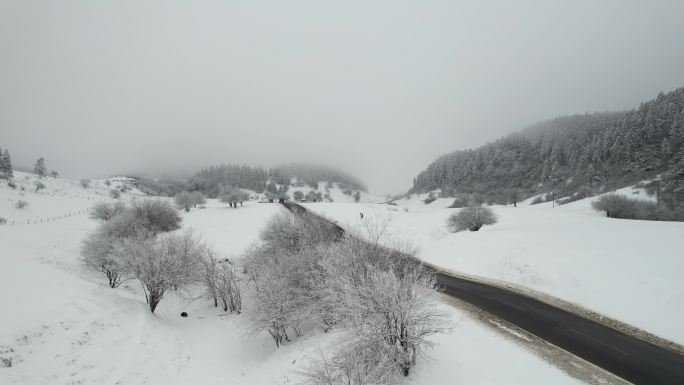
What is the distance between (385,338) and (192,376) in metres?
13.8

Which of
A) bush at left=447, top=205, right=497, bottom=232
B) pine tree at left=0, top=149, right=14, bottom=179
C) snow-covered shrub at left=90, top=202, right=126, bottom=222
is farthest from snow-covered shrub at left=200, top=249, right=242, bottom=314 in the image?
pine tree at left=0, top=149, right=14, bottom=179

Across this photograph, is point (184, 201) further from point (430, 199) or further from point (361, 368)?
point (430, 199)

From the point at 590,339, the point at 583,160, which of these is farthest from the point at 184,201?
the point at 583,160

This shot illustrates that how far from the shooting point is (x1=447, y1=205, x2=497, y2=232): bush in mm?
44719

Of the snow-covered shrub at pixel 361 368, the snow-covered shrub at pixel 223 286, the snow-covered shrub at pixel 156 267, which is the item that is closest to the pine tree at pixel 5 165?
the snow-covered shrub at pixel 156 267

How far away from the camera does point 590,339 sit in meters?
14.2

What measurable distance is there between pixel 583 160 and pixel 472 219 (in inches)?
4536

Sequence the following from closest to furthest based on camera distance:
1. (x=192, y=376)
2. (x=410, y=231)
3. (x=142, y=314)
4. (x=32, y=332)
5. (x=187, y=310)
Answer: (x=32, y=332)
(x=192, y=376)
(x=142, y=314)
(x=187, y=310)
(x=410, y=231)

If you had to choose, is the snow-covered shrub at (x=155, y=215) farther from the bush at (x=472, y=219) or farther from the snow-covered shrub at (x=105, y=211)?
the bush at (x=472, y=219)

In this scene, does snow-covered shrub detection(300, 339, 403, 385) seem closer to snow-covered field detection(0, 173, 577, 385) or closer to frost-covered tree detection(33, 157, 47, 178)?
snow-covered field detection(0, 173, 577, 385)

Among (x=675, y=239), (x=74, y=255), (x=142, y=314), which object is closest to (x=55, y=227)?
(x=74, y=255)

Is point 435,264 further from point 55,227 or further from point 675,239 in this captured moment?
point 55,227

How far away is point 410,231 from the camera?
4844 cm

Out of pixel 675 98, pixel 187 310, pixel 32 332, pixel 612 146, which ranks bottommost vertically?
pixel 187 310
